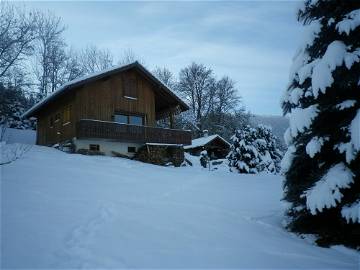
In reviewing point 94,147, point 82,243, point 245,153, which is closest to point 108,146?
point 94,147

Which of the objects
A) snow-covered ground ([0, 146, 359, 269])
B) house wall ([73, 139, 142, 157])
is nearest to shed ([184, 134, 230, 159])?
house wall ([73, 139, 142, 157])

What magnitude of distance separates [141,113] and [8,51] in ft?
40.0

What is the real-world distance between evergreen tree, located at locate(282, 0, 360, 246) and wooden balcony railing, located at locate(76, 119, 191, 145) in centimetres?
1452

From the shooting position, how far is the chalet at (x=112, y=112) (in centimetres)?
2039

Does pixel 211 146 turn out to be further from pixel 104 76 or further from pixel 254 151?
pixel 104 76

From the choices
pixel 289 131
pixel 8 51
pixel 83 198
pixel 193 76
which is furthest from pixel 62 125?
pixel 193 76

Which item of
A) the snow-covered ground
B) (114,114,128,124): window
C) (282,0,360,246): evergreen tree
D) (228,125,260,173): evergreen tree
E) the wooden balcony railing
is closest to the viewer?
the snow-covered ground

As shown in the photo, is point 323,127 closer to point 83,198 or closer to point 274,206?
point 274,206

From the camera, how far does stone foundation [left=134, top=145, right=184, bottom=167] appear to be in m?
22.0

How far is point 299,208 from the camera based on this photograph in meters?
7.01

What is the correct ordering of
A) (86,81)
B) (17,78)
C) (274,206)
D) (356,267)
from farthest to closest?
(17,78) < (86,81) < (274,206) < (356,267)

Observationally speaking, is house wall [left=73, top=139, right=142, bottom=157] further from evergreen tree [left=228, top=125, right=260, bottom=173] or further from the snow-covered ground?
the snow-covered ground

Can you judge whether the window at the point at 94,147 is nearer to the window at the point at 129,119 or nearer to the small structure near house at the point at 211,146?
the window at the point at 129,119

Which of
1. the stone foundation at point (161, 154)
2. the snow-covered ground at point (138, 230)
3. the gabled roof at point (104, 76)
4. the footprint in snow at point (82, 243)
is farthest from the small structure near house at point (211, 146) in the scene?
the footprint in snow at point (82, 243)
